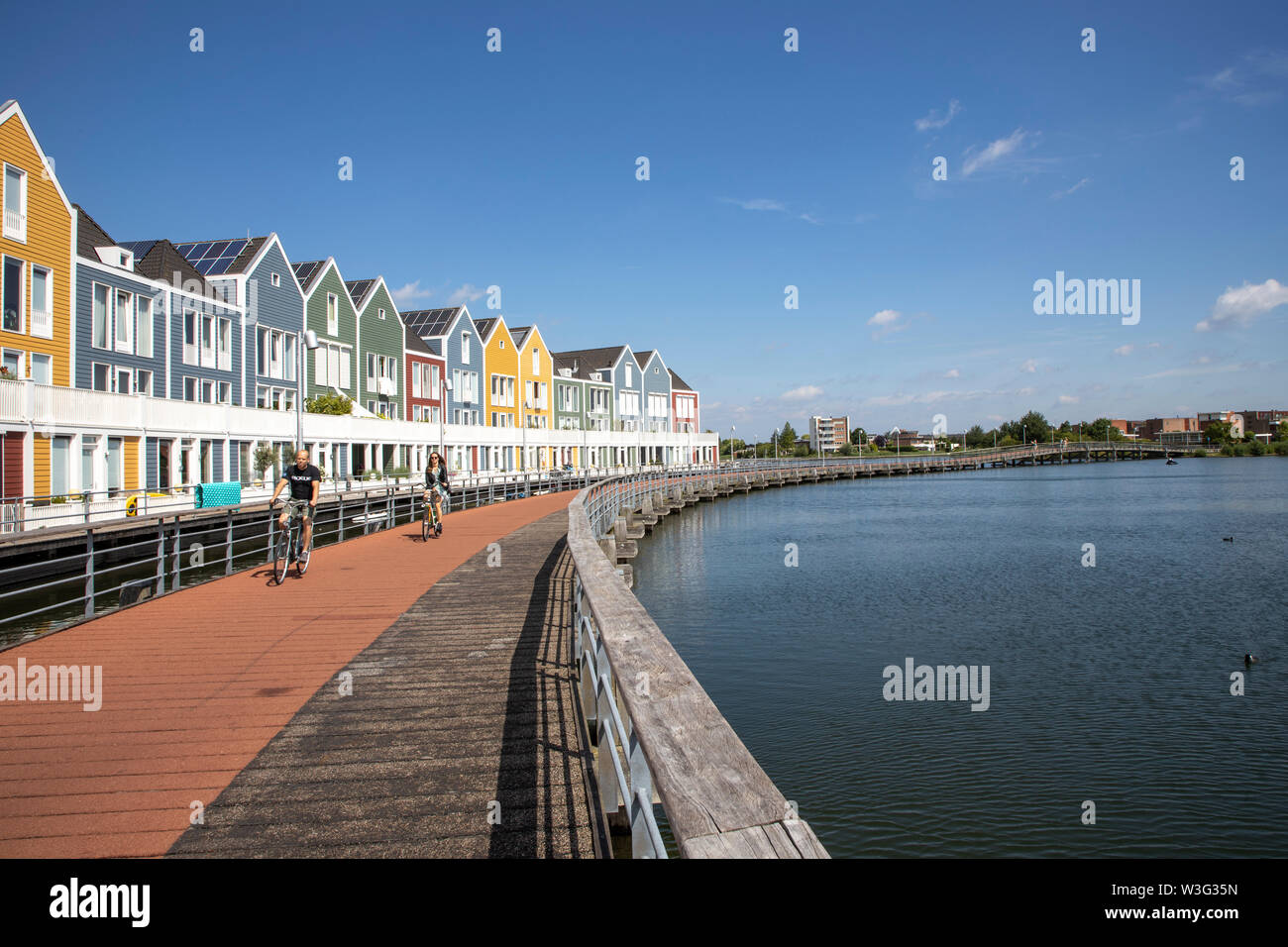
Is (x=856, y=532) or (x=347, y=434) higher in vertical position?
(x=347, y=434)

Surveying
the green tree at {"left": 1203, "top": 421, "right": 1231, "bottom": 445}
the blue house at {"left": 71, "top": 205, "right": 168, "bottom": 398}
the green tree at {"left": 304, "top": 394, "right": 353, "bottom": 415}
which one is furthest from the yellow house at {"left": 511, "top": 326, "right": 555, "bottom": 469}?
the green tree at {"left": 1203, "top": 421, "right": 1231, "bottom": 445}

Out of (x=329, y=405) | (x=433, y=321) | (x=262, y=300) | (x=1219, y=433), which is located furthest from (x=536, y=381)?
(x=1219, y=433)

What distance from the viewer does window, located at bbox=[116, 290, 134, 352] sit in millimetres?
A: 30484

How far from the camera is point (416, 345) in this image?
183ft

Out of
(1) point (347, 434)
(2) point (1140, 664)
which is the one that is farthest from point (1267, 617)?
(1) point (347, 434)

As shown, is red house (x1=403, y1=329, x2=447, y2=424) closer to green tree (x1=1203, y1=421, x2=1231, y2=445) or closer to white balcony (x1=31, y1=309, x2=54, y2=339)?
white balcony (x1=31, y1=309, x2=54, y2=339)

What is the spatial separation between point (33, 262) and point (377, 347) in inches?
961

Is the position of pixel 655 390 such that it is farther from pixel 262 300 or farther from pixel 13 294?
pixel 13 294

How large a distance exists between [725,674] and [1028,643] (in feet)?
20.7

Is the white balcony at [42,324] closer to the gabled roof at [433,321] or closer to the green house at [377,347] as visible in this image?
the green house at [377,347]

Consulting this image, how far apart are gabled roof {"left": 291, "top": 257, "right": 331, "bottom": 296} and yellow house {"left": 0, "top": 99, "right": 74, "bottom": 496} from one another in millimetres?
16271

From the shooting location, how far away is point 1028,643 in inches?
660

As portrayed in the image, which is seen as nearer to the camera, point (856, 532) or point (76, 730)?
point (76, 730)
